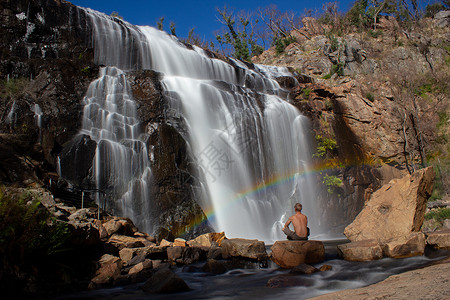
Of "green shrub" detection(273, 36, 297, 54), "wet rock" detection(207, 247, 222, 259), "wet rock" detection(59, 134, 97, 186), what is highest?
"green shrub" detection(273, 36, 297, 54)

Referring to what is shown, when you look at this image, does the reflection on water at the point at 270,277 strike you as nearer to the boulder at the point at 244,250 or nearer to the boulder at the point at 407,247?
the boulder at the point at 407,247

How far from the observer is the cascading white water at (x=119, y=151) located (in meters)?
12.5

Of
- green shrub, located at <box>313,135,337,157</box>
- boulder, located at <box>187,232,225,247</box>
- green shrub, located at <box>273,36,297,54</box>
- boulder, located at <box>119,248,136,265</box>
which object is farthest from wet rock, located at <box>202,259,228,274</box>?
green shrub, located at <box>273,36,297,54</box>

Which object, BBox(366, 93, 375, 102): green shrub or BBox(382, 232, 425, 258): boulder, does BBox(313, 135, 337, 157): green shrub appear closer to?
BBox(366, 93, 375, 102): green shrub

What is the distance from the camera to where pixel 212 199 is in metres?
15.1

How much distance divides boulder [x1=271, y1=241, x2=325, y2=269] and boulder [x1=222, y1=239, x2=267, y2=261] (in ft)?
1.87

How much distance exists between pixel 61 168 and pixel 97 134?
2383 mm

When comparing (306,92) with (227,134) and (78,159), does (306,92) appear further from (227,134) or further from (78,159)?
(78,159)

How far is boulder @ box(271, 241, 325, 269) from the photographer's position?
827 centimetres

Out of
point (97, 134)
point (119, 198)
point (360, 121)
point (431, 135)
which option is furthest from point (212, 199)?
point (431, 135)

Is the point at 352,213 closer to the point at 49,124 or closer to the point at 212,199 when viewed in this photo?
the point at 212,199

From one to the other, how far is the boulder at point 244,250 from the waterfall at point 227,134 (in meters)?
4.94

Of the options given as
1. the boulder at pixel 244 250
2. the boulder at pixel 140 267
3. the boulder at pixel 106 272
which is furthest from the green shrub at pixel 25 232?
the boulder at pixel 244 250

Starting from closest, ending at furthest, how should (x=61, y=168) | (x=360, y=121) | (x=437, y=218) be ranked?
1. (x=61, y=168)
2. (x=437, y=218)
3. (x=360, y=121)
